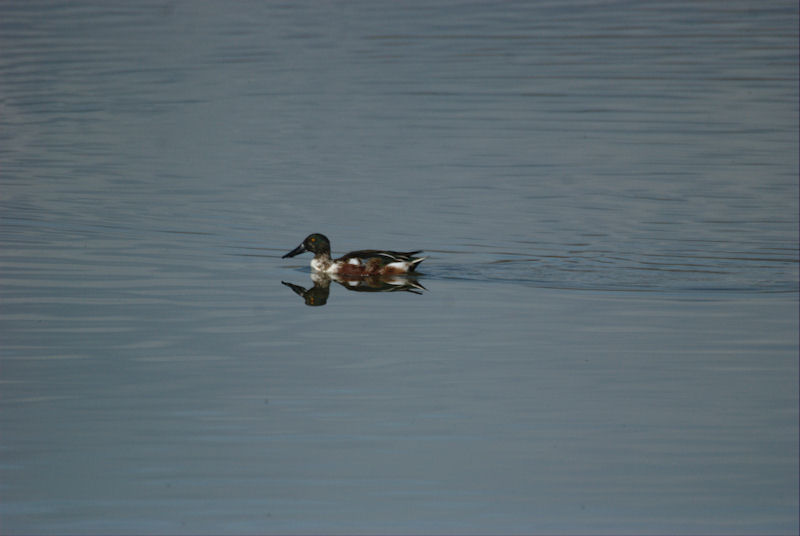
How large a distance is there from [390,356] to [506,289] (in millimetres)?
2644

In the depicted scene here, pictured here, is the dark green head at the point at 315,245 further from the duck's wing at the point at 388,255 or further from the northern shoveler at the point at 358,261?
the duck's wing at the point at 388,255

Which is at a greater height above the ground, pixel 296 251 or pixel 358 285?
pixel 296 251

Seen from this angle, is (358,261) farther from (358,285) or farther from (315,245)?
(315,245)

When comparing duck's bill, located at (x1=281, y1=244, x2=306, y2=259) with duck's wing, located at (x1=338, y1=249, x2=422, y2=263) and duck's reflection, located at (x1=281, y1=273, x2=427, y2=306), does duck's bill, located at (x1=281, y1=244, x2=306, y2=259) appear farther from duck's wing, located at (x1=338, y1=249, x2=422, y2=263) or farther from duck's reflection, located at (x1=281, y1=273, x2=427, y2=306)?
duck's wing, located at (x1=338, y1=249, x2=422, y2=263)

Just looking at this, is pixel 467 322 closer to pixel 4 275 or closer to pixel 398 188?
pixel 4 275

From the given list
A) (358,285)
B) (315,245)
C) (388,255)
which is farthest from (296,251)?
(388,255)

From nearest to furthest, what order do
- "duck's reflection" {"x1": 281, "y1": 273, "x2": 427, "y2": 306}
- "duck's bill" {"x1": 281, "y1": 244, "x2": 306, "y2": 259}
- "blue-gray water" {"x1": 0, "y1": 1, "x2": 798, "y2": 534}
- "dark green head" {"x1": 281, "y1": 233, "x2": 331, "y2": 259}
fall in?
"blue-gray water" {"x1": 0, "y1": 1, "x2": 798, "y2": 534}
"duck's reflection" {"x1": 281, "y1": 273, "x2": 427, "y2": 306}
"dark green head" {"x1": 281, "y1": 233, "x2": 331, "y2": 259}
"duck's bill" {"x1": 281, "y1": 244, "x2": 306, "y2": 259}

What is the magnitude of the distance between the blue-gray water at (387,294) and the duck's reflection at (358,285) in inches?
6.0

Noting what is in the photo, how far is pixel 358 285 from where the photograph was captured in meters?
14.6

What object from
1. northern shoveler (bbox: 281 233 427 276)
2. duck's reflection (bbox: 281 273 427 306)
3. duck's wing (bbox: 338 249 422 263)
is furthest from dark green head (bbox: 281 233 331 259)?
duck's wing (bbox: 338 249 422 263)

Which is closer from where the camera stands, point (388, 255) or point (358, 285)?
point (388, 255)

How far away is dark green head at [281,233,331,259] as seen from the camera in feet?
48.5

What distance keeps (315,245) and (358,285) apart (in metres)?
0.64

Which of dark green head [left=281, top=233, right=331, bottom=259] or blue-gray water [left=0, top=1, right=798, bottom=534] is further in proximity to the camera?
dark green head [left=281, top=233, right=331, bottom=259]
